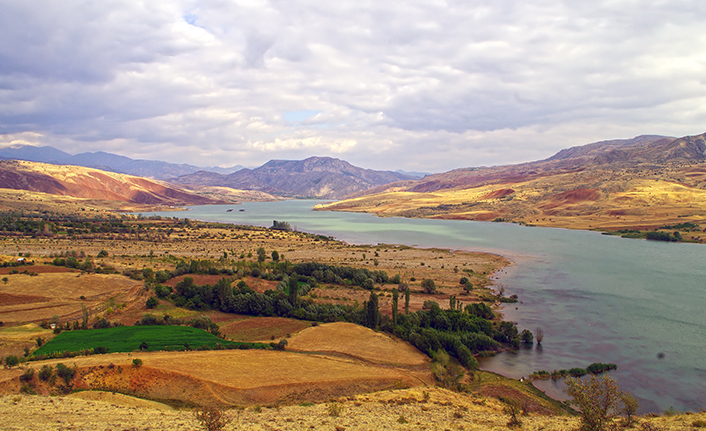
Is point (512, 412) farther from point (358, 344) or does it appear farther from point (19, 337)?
point (19, 337)

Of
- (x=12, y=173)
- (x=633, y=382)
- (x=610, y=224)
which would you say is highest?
(x=12, y=173)

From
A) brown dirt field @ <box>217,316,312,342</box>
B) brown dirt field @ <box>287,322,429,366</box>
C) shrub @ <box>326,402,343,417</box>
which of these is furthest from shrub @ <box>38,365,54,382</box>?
shrub @ <box>326,402,343,417</box>

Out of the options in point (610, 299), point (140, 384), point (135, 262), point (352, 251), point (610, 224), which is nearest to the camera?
point (140, 384)

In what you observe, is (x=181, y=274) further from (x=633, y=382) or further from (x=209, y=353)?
(x=633, y=382)

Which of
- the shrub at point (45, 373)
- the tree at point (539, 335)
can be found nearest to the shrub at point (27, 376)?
the shrub at point (45, 373)

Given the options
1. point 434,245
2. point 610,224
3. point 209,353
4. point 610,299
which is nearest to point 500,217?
point 610,224

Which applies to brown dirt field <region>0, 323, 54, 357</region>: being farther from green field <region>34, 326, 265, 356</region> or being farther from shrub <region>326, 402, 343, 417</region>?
shrub <region>326, 402, 343, 417</region>
